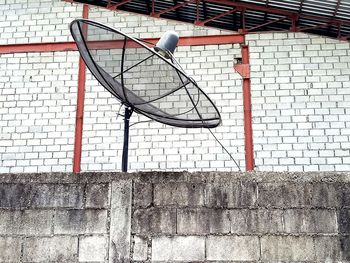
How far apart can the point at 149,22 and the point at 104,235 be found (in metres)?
5.93

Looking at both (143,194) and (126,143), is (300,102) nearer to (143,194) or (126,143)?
(126,143)

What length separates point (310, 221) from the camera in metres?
3.24

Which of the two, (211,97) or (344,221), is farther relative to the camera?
(211,97)

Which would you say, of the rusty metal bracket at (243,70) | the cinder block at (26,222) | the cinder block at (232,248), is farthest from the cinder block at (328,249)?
the rusty metal bracket at (243,70)

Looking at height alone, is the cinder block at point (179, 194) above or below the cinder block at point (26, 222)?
above

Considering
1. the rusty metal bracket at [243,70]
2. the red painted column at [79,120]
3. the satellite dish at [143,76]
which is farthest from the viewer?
the rusty metal bracket at [243,70]

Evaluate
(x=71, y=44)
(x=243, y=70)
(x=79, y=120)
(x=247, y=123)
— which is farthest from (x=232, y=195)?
(x=71, y=44)

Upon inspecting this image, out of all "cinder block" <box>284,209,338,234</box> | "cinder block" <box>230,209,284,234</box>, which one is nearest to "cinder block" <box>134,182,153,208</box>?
"cinder block" <box>230,209,284,234</box>

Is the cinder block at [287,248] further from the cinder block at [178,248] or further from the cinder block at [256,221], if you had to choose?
the cinder block at [178,248]

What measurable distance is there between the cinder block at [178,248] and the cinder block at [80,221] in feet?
1.19

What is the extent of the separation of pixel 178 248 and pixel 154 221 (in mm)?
234

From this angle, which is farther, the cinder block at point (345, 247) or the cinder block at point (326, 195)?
the cinder block at point (326, 195)

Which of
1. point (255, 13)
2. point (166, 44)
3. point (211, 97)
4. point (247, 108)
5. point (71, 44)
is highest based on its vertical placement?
point (255, 13)

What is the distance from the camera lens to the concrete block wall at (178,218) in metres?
3.21
